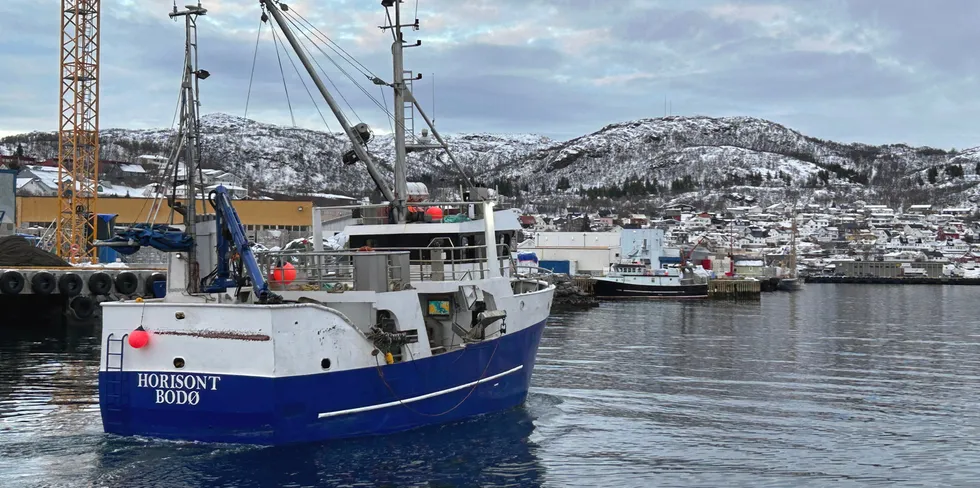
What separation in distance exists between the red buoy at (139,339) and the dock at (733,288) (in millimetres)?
72297

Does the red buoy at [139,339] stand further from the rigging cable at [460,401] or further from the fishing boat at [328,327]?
the rigging cable at [460,401]

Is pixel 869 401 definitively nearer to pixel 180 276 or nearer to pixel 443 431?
pixel 443 431

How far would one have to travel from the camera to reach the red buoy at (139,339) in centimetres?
1487

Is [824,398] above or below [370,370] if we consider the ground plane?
below

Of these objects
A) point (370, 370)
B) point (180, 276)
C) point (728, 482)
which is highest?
point (180, 276)

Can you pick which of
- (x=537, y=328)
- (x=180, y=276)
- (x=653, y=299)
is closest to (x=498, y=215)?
(x=537, y=328)

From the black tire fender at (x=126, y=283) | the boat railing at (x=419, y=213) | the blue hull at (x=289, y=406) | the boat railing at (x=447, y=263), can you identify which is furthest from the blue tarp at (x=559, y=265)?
the blue hull at (x=289, y=406)

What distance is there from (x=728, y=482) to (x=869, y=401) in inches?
362

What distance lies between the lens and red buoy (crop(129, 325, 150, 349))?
14.9m

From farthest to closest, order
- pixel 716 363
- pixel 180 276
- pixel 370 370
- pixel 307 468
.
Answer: pixel 716 363 → pixel 180 276 → pixel 370 370 → pixel 307 468

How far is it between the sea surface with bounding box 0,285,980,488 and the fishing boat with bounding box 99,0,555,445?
52 centimetres

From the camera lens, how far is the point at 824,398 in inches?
902

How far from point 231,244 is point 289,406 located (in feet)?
11.0

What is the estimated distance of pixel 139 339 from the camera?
14891 millimetres
